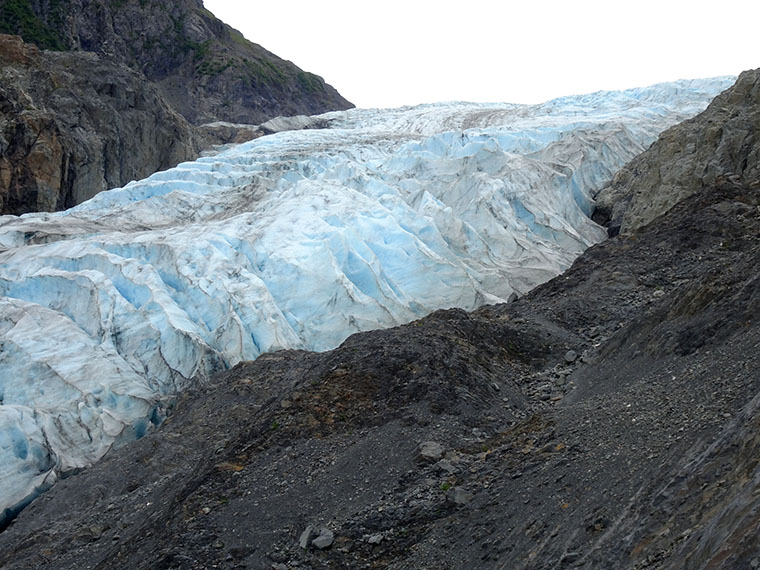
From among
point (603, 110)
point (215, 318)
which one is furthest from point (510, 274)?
point (603, 110)

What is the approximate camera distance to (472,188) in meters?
22.3

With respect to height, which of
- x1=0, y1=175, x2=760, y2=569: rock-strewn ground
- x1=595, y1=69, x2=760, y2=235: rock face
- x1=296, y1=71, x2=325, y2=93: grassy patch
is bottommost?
x1=0, y1=175, x2=760, y2=569: rock-strewn ground

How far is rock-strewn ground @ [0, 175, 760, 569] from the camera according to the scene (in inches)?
169

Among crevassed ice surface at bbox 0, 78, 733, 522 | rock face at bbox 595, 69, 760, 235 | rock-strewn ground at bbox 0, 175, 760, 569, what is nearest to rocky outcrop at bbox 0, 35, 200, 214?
crevassed ice surface at bbox 0, 78, 733, 522

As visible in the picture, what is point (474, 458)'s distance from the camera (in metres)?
6.76

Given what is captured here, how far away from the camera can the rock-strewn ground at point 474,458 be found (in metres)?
4.29

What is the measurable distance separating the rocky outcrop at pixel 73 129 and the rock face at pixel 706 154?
63.6 feet

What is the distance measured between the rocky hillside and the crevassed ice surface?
15.7ft

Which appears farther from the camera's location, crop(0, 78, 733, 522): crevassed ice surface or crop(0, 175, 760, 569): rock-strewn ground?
crop(0, 78, 733, 522): crevassed ice surface

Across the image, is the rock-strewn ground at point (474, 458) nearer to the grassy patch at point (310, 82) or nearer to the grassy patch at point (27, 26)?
the grassy patch at point (27, 26)

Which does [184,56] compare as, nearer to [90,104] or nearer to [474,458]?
[90,104]

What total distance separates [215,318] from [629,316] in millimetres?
8108

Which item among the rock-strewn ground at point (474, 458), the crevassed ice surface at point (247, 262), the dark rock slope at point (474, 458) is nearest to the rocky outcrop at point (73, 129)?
the crevassed ice surface at point (247, 262)

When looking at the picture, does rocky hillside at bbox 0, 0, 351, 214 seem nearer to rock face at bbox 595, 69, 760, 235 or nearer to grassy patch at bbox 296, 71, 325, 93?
grassy patch at bbox 296, 71, 325, 93
